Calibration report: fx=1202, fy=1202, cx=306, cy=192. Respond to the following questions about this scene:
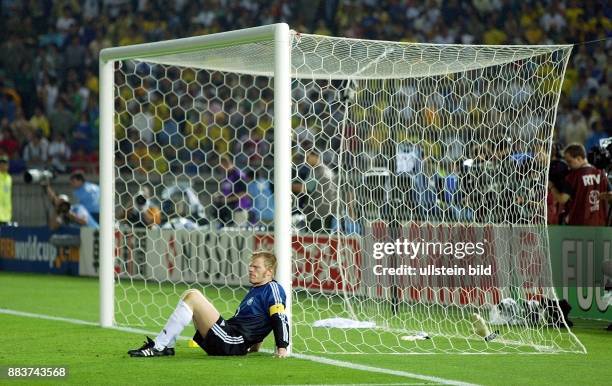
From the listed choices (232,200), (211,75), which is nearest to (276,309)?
(232,200)

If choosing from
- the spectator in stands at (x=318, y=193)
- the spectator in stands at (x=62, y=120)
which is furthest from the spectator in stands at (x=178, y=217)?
the spectator in stands at (x=62, y=120)

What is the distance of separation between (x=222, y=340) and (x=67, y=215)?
1117 cm

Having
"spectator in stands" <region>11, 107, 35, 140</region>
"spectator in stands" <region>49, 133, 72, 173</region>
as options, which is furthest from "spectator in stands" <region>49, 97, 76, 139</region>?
"spectator in stands" <region>11, 107, 35, 140</region>

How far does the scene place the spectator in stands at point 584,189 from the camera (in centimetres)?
1203

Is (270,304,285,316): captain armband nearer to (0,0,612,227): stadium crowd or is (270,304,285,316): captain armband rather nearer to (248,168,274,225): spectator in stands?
(0,0,612,227): stadium crowd

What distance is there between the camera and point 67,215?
1900 cm

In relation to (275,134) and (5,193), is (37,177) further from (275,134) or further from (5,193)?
(275,134)

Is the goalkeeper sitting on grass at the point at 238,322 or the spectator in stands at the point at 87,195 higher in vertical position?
→ the spectator in stands at the point at 87,195

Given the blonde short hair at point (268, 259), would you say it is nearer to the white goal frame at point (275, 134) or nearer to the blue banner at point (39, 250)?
the white goal frame at point (275, 134)

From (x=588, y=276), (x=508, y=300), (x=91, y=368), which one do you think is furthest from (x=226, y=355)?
(x=588, y=276)

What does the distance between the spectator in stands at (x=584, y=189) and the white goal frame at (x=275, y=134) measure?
14.2 feet

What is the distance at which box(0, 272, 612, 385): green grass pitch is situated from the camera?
7305mm

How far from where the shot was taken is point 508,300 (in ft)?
34.0

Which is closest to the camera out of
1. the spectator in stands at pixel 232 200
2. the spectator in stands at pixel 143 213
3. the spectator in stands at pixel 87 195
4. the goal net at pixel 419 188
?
the goal net at pixel 419 188
